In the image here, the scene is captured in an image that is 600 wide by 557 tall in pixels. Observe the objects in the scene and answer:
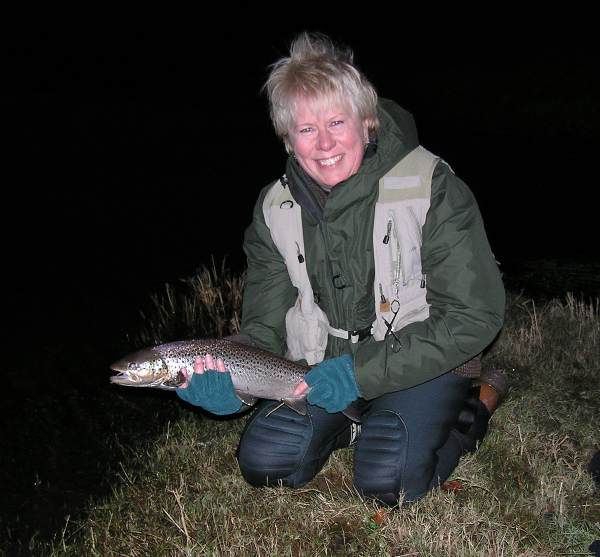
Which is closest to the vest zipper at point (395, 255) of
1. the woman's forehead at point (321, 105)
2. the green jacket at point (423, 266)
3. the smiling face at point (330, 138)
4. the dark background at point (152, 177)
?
the green jacket at point (423, 266)

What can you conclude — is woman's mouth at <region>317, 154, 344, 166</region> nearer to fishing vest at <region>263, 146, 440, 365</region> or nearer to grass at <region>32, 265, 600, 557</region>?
fishing vest at <region>263, 146, 440, 365</region>

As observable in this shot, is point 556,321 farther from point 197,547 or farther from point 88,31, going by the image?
point 88,31

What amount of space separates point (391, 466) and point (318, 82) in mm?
2023

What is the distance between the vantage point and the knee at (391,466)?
154 inches

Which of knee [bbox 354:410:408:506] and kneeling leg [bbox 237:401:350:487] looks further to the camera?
kneeling leg [bbox 237:401:350:487]

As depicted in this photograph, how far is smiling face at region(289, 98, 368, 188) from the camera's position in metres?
3.84

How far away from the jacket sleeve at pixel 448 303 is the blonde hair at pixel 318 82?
0.55 metres

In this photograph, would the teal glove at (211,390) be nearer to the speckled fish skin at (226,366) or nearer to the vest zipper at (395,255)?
the speckled fish skin at (226,366)

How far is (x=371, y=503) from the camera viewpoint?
3965 mm

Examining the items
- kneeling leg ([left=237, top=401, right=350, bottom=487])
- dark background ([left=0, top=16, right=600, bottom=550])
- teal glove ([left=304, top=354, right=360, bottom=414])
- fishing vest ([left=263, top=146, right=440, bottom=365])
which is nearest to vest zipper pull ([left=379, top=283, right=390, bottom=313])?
fishing vest ([left=263, top=146, right=440, bottom=365])

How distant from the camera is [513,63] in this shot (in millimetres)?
27703

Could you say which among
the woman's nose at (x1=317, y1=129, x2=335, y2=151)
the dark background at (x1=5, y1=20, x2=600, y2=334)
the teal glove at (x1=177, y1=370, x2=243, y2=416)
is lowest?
the dark background at (x1=5, y1=20, x2=600, y2=334)

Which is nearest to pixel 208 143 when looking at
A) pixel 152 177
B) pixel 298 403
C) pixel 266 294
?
pixel 152 177

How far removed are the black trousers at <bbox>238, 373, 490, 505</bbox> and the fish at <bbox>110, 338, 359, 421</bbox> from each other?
0.76 ft
